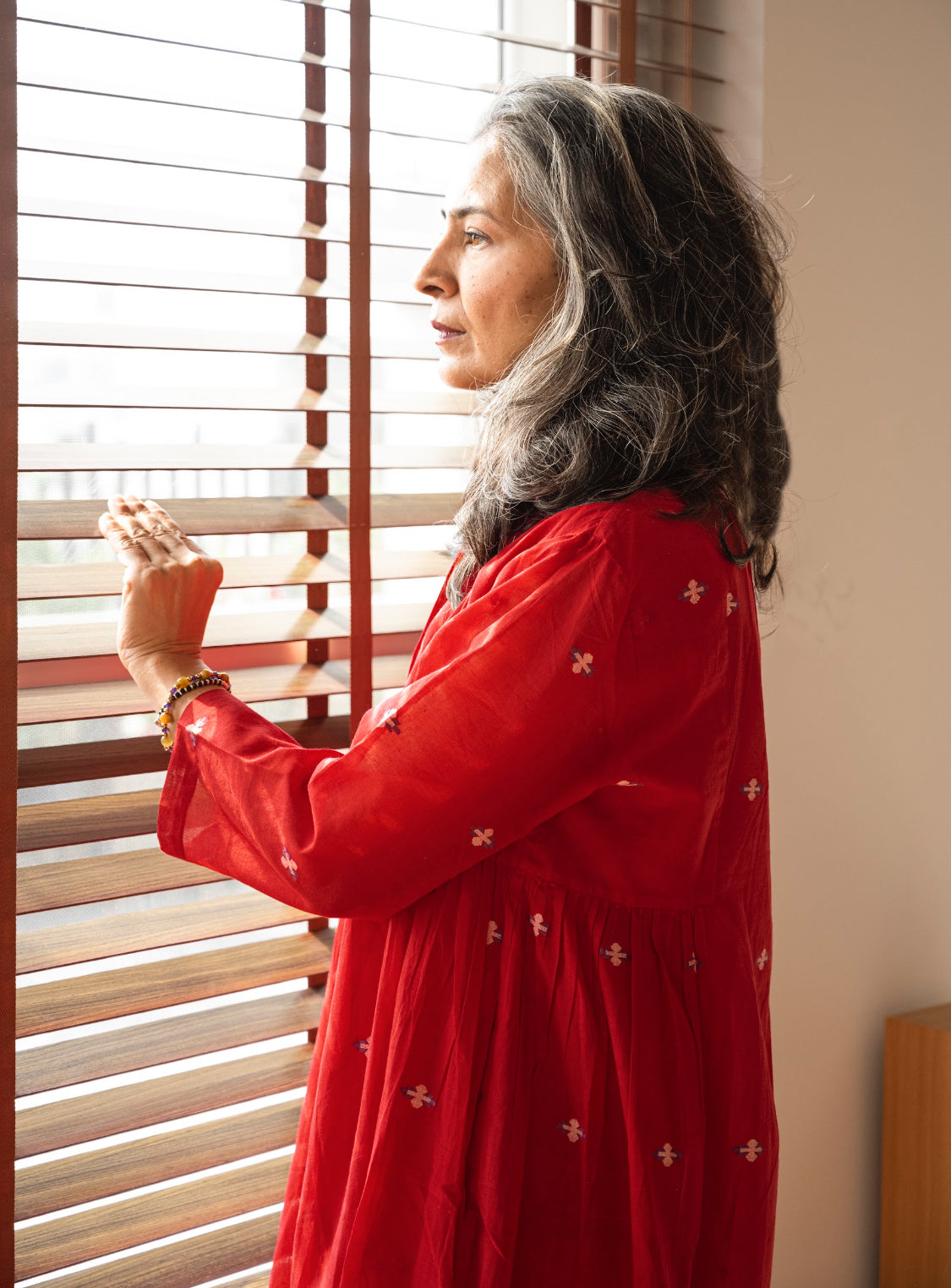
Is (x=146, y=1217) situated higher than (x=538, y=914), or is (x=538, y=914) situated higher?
(x=538, y=914)

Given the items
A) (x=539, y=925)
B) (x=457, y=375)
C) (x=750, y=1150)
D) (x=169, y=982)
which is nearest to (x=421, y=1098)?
(x=539, y=925)

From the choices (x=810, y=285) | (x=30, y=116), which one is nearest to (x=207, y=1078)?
(x=30, y=116)

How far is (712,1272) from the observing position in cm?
101

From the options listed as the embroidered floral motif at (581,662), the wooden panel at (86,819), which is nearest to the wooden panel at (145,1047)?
the wooden panel at (86,819)

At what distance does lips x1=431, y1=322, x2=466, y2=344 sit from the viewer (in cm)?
107

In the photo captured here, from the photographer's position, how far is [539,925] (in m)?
0.95

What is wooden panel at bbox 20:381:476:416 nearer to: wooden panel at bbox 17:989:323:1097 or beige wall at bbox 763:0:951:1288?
beige wall at bbox 763:0:951:1288

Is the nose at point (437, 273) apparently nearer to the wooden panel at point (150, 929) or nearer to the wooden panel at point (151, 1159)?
the wooden panel at point (150, 929)

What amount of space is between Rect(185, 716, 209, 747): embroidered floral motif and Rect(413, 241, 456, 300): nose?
431 mm

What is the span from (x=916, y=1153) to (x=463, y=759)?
1.38 m

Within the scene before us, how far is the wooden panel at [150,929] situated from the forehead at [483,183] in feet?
2.21

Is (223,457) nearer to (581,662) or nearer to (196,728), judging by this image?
(196,728)

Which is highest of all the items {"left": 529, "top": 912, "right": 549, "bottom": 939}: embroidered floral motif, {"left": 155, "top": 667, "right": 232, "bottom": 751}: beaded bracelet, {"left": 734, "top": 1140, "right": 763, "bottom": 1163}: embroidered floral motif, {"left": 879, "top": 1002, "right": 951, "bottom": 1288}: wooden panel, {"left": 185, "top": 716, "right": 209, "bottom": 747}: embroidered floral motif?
{"left": 155, "top": 667, "right": 232, "bottom": 751}: beaded bracelet

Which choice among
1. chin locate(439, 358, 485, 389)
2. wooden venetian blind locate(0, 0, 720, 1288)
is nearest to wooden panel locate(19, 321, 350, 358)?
wooden venetian blind locate(0, 0, 720, 1288)
